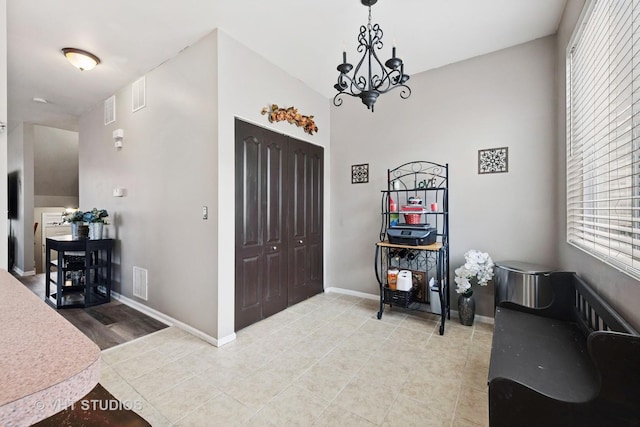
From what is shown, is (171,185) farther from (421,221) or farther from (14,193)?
(14,193)

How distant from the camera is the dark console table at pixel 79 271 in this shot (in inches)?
138

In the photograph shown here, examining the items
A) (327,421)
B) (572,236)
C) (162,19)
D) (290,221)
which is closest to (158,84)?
(162,19)

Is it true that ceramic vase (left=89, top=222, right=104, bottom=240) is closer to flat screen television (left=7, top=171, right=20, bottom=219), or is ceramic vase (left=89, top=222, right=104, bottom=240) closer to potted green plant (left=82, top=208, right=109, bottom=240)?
potted green plant (left=82, top=208, right=109, bottom=240)

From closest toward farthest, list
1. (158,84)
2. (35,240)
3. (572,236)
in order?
1. (572,236)
2. (158,84)
3. (35,240)

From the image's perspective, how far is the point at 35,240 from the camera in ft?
18.3

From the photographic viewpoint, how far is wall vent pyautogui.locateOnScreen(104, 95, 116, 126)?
386cm

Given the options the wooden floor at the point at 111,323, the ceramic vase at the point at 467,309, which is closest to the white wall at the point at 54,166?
the wooden floor at the point at 111,323

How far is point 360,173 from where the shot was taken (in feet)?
12.7

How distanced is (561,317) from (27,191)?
7757mm

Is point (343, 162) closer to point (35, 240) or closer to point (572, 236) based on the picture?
point (572, 236)

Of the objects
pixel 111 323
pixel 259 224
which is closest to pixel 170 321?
pixel 111 323

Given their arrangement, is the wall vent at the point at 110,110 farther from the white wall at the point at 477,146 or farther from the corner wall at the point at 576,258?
the corner wall at the point at 576,258

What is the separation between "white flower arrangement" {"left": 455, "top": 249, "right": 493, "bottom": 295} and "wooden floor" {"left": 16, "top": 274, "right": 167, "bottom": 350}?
10.1ft

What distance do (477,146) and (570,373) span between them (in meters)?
2.32
